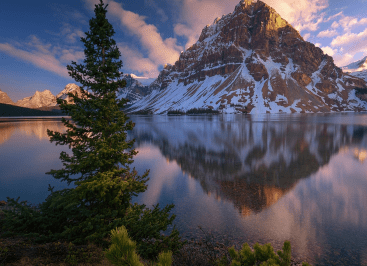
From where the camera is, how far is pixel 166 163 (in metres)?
24.4

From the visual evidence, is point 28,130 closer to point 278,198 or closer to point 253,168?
point 253,168

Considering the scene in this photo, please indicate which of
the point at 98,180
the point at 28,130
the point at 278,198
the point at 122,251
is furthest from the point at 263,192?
the point at 28,130

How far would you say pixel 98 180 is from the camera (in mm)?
6832

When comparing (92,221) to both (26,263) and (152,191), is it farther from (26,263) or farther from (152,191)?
(152,191)

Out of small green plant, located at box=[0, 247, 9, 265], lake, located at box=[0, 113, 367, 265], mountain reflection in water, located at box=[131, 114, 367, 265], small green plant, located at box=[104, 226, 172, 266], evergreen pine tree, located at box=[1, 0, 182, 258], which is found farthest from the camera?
lake, located at box=[0, 113, 367, 265]

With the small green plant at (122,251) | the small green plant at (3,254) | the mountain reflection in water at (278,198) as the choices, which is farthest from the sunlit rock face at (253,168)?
the small green plant at (3,254)

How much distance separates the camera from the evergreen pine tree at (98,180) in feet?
20.5

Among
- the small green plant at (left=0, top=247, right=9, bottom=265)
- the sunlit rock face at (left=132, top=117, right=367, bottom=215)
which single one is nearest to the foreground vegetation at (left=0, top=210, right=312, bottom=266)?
the small green plant at (left=0, top=247, right=9, bottom=265)

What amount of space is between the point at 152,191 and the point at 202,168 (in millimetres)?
7580

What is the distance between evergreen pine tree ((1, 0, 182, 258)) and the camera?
6.25 metres

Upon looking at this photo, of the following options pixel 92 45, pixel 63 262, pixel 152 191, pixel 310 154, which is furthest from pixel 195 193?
pixel 310 154

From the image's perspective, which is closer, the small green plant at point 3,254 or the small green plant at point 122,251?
the small green plant at point 122,251

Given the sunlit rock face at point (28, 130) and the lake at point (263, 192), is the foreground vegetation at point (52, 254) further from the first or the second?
the sunlit rock face at point (28, 130)

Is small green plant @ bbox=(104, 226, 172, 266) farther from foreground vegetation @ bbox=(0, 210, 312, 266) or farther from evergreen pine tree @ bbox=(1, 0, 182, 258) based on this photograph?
evergreen pine tree @ bbox=(1, 0, 182, 258)
